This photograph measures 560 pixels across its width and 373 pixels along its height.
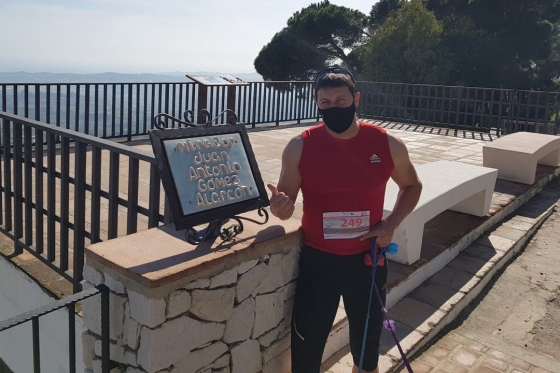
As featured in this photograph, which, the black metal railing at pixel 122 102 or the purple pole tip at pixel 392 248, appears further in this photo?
the black metal railing at pixel 122 102

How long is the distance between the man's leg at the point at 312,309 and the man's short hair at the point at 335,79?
74 centimetres

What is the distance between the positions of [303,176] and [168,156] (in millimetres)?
586

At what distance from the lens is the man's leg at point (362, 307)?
247 centimetres

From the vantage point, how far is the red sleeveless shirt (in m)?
2.36

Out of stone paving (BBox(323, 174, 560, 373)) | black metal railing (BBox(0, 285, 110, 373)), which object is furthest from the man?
black metal railing (BBox(0, 285, 110, 373))

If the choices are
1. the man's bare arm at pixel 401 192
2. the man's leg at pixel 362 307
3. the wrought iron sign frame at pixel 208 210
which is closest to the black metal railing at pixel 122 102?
the wrought iron sign frame at pixel 208 210

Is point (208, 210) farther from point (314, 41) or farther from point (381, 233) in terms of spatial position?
point (314, 41)

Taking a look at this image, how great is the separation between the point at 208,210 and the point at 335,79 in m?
0.78

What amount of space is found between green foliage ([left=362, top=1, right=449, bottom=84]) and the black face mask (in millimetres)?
21924

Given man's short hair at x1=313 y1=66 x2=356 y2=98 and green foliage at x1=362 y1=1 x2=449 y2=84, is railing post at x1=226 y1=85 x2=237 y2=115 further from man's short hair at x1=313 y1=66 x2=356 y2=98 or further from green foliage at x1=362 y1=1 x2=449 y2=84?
green foliage at x1=362 y1=1 x2=449 y2=84

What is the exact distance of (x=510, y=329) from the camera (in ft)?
12.8

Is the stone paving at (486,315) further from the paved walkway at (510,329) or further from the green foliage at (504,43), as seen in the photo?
the green foliage at (504,43)

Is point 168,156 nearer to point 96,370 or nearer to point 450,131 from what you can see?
point 96,370

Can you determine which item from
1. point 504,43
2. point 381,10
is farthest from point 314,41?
point 504,43
